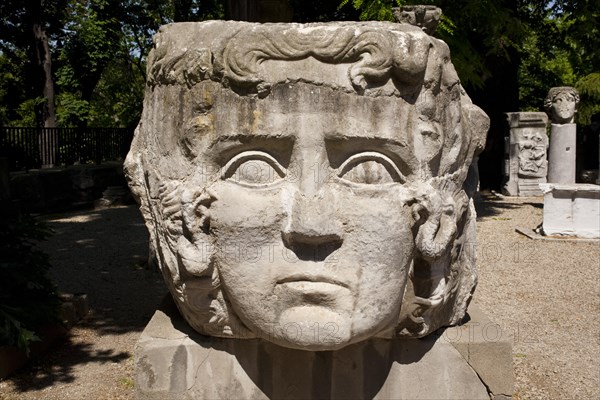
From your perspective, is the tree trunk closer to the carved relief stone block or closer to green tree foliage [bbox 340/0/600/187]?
green tree foliage [bbox 340/0/600/187]

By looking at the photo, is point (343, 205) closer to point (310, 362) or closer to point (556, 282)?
point (310, 362)

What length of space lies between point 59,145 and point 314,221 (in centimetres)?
1097

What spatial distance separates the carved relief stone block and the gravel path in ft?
12.5

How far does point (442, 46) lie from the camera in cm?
258

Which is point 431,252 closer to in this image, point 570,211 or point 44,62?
point 570,211

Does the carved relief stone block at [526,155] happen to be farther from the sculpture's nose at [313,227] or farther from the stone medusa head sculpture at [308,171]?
the sculpture's nose at [313,227]

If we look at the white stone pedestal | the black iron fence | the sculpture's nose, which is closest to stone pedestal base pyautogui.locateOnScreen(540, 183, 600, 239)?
the white stone pedestal

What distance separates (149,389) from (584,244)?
7480 mm

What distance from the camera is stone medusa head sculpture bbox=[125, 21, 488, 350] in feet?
7.88

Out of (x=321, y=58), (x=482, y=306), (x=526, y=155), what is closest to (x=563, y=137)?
(x=526, y=155)

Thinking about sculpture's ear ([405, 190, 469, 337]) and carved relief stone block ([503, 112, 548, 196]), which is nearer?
sculpture's ear ([405, 190, 469, 337])

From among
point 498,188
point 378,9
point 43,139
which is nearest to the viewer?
point 378,9

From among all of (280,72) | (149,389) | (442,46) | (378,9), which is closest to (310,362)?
(149,389)

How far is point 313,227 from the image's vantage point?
7.77 feet
